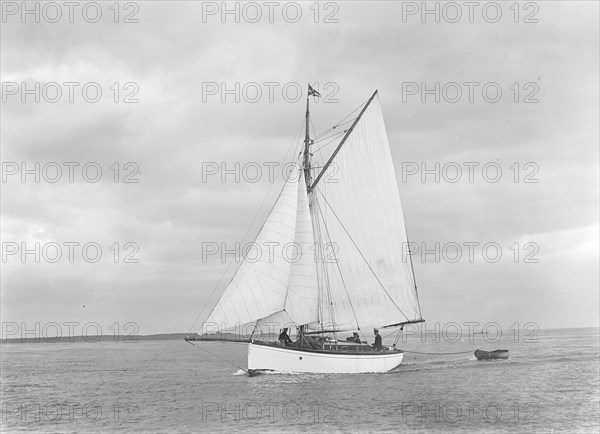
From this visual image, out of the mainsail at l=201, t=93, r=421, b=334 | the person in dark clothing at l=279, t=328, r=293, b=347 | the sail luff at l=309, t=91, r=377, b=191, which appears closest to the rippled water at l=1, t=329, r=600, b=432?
the person in dark clothing at l=279, t=328, r=293, b=347

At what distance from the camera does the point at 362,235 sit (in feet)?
170

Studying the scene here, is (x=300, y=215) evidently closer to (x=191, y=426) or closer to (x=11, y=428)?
(x=191, y=426)

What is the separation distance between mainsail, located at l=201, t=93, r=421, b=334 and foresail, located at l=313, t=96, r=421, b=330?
78mm

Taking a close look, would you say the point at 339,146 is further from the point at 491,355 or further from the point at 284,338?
the point at 491,355

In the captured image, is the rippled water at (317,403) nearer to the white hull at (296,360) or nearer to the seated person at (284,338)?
the white hull at (296,360)

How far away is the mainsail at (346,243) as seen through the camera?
150ft

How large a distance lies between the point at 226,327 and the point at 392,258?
1658 centimetres

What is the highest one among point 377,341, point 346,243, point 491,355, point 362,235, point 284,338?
point 362,235

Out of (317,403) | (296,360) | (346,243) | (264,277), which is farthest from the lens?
(346,243)

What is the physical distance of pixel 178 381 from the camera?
5284 centimetres

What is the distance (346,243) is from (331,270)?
2420 millimetres

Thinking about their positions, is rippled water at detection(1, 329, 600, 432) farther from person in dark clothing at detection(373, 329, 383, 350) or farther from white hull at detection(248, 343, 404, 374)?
person in dark clothing at detection(373, 329, 383, 350)

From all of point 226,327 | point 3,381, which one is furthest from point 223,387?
point 3,381

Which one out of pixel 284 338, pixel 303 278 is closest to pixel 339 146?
pixel 303 278
